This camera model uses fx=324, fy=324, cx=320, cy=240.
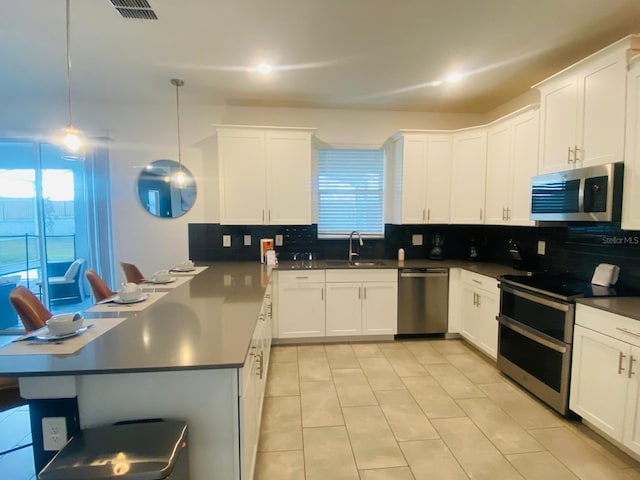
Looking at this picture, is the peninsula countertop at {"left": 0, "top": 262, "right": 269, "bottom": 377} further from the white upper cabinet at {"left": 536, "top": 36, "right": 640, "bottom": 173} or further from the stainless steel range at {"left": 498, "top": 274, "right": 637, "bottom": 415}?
the white upper cabinet at {"left": 536, "top": 36, "right": 640, "bottom": 173}

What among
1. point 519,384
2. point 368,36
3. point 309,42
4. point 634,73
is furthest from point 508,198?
point 309,42

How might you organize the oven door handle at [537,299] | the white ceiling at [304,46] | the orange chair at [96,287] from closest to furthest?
the white ceiling at [304,46] < the oven door handle at [537,299] < the orange chair at [96,287]

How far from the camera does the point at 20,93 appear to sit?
11.4 feet

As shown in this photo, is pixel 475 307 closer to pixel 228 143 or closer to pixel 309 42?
pixel 309 42

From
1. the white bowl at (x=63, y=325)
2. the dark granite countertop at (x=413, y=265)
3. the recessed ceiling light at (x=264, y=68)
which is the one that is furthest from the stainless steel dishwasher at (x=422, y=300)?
the white bowl at (x=63, y=325)

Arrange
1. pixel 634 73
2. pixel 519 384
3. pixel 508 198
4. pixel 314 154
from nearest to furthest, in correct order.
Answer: pixel 634 73 < pixel 519 384 < pixel 508 198 < pixel 314 154

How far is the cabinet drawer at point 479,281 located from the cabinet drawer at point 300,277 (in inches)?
62.1

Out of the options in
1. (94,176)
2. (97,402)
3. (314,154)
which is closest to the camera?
(97,402)

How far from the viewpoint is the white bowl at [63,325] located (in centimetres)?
151

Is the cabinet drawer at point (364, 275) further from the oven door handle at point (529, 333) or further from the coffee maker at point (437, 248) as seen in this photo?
the oven door handle at point (529, 333)

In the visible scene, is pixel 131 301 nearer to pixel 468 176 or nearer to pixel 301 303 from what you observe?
pixel 301 303

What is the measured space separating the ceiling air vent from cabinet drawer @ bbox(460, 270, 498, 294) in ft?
11.2

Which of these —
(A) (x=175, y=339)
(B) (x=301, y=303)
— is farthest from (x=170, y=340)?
(B) (x=301, y=303)

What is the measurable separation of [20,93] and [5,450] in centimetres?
345
